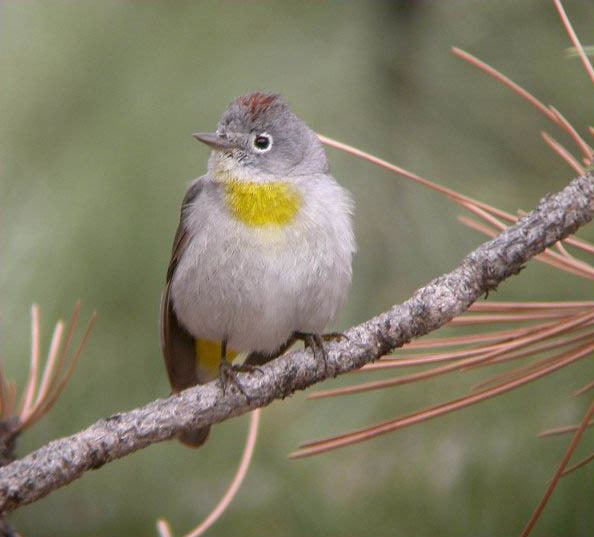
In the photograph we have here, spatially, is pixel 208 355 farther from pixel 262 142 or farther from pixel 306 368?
pixel 306 368

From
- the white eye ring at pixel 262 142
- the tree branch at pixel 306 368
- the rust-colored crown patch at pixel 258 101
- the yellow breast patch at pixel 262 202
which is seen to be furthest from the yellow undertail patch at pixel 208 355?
the tree branch at pixel 306 368

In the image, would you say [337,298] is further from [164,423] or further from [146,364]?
[164,423]

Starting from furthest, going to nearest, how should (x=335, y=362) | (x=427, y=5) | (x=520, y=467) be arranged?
(x=427, y=5)
(x=520, y=467)
(x=335, y=362)

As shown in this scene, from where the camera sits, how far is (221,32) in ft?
8.41

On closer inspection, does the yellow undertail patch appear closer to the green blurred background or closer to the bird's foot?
the green blurred background

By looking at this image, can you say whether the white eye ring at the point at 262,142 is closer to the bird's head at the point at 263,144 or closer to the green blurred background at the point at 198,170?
the bird's head at the point at 263,144

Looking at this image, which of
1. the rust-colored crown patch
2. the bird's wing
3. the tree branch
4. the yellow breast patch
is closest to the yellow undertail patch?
the bird's wing

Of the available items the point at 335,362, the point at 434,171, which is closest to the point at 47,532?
the point at 335,362

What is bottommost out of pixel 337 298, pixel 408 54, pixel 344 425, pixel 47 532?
pixel 47 532

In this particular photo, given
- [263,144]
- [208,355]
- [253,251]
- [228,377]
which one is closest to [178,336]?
[208,355]

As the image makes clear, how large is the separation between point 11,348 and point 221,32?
998 mm

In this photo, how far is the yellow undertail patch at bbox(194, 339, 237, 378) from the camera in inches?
119

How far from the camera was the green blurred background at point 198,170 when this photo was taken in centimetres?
222

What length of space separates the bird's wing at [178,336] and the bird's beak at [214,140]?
→ 131 mm
